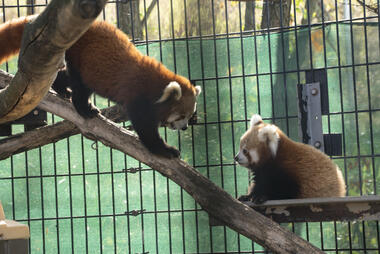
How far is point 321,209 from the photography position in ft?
11.1

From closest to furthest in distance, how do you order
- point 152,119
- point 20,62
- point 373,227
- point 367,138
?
point 20,62 < point 152,119 < point 367,138 < point 373,227

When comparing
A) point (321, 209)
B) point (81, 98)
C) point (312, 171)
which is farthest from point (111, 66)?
point (321, 209)

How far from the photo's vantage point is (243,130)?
426 cm

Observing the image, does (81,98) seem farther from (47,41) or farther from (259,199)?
(47,41)

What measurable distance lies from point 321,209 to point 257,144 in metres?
0.71

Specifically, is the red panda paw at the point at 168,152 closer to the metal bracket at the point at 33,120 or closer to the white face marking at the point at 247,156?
the white face marking at the point at 247,156

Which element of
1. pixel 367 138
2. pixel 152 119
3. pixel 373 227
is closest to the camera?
pixel 152 119

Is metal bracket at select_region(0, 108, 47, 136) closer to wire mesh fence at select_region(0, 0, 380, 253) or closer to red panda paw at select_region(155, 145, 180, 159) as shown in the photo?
wire mesh fence at select_region(0, 0, 380, 253)

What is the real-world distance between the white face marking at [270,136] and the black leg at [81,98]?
1101 millimetres

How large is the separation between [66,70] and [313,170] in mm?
1753

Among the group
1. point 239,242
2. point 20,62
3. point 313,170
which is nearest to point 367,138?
point 313,170

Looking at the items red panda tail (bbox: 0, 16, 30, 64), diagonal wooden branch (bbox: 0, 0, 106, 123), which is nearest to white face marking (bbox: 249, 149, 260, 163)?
red panda tail (bbox: 0, 16, 30, 64)

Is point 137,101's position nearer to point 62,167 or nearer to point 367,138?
point 62,167

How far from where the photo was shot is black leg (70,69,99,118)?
11.6 feet
